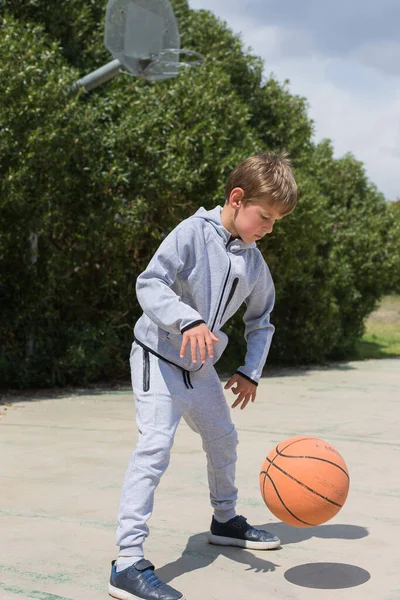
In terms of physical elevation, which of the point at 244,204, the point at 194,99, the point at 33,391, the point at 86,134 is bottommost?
the point at 33,391

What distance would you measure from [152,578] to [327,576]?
2.75 feet

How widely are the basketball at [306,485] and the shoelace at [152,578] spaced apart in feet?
2.27

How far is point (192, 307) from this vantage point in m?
3.88

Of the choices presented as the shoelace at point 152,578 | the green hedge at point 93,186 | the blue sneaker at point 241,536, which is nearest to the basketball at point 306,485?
the blue sneaker at point 241,536

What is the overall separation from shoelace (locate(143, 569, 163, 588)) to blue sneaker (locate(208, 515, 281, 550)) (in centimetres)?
79

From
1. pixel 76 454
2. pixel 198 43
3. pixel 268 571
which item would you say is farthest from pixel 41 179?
pixel 268 571

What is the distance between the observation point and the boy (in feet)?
11.6

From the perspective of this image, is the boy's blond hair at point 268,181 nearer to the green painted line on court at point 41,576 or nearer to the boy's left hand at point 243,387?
the boy's left hand at point 243,387

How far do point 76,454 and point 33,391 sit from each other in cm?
458

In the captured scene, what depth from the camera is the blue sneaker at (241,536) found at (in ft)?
13.8

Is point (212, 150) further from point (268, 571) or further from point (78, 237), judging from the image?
point (268, 571)

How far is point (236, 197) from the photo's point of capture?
3896mm

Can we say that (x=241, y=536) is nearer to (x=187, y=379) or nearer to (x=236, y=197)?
(x=187, y=379)

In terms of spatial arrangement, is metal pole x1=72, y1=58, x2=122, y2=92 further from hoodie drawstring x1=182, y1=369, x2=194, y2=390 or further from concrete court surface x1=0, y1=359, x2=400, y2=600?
hoodie drawstring x1=182, y1=369, x2=194, y2=390
